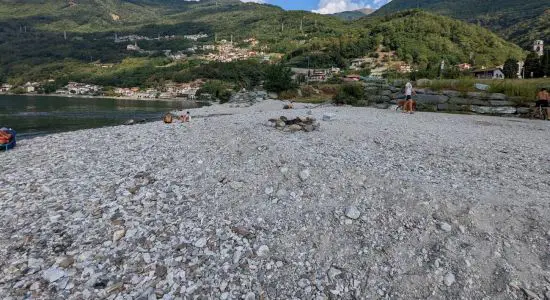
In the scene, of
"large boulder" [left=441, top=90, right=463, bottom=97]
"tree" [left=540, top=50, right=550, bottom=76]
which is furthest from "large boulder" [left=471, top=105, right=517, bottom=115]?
"tree" [left=540, top=50, right=550, bottom=76]

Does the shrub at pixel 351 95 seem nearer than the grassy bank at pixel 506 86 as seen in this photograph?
No

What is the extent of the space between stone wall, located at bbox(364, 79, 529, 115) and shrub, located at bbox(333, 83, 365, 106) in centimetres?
180

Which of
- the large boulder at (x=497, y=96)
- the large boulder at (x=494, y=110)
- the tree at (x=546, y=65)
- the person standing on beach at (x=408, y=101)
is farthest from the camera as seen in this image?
the tree at (x=546, y=65)

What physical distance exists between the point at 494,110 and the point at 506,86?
4.64 feet

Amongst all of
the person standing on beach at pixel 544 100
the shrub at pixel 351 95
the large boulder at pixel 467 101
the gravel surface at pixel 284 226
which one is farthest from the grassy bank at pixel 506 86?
the gravel surface at pixel 284 226

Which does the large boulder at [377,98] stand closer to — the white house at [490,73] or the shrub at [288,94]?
the shrub at [288,94]

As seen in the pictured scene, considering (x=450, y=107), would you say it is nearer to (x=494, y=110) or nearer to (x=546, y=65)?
(x=494, y=110)

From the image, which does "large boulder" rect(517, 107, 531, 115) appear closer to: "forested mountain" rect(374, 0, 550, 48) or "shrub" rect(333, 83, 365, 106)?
"shrub" rect(333, 83, 365, 106)

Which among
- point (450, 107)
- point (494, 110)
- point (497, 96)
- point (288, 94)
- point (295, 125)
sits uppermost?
point (288, 94)

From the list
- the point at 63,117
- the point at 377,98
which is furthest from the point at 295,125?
the point at 63,117

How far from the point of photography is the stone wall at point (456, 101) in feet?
55.0

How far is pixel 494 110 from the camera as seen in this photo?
17.1m

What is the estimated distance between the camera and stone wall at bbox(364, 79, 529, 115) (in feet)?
A: 55.0

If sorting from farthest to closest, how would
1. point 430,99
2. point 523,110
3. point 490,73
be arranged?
point 490,73 → point 430,99 → point 523,110
